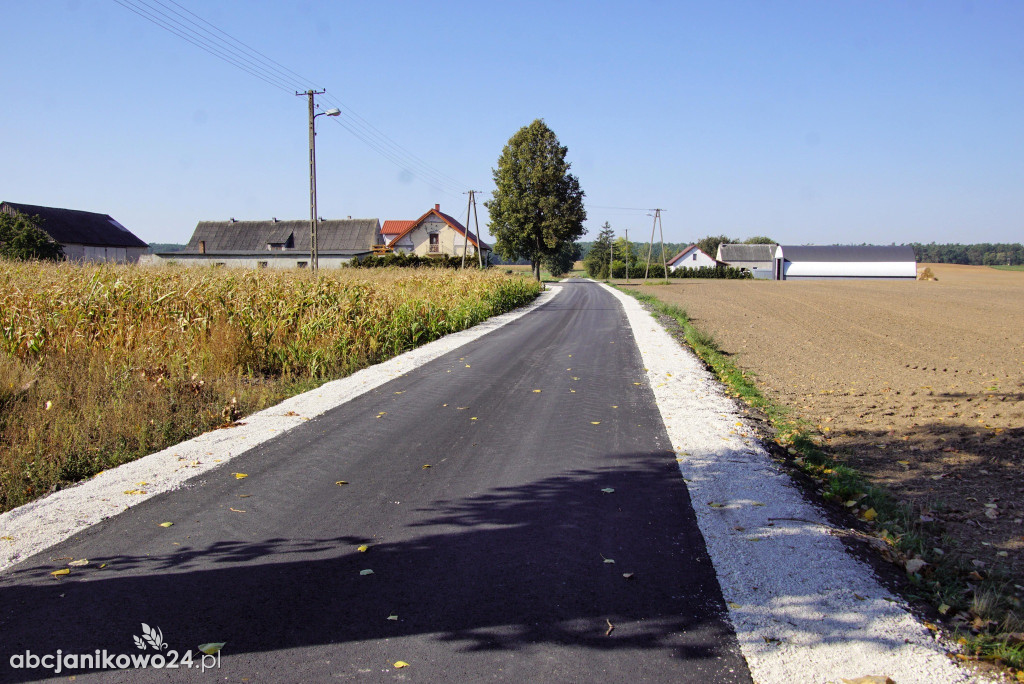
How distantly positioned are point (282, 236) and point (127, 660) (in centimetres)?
6645

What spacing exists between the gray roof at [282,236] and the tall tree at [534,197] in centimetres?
1358

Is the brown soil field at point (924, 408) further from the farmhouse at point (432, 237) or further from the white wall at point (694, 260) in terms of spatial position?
the white wall at point (694, 260)

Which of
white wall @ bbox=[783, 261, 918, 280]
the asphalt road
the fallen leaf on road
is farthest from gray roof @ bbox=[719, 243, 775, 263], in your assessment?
the fallen leaf on road

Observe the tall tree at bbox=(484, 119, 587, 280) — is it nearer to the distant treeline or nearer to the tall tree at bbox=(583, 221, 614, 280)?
the tall tree at bbox=(583, 221, 614, 280)

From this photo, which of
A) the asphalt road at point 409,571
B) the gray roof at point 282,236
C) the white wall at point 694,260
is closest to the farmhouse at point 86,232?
the gray roof at point 282,236

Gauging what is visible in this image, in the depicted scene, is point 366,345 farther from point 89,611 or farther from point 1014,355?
point 1014,355

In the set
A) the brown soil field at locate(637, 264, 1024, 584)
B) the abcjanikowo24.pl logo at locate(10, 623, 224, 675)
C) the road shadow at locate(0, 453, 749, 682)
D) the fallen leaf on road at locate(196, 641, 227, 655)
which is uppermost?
the brown soil field at locate(637, 264, 1024, 584)

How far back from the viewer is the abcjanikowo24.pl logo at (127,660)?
3.10 metres

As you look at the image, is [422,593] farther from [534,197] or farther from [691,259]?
[691,259]

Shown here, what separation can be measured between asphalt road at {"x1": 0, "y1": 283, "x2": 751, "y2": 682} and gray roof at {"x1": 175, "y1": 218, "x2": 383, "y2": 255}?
6151 cm

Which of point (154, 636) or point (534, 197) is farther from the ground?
point (534, 197)

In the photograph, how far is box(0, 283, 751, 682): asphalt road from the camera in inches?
125

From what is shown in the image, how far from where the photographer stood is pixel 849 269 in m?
105

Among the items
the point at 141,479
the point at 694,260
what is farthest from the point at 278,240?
the point at 694,260
